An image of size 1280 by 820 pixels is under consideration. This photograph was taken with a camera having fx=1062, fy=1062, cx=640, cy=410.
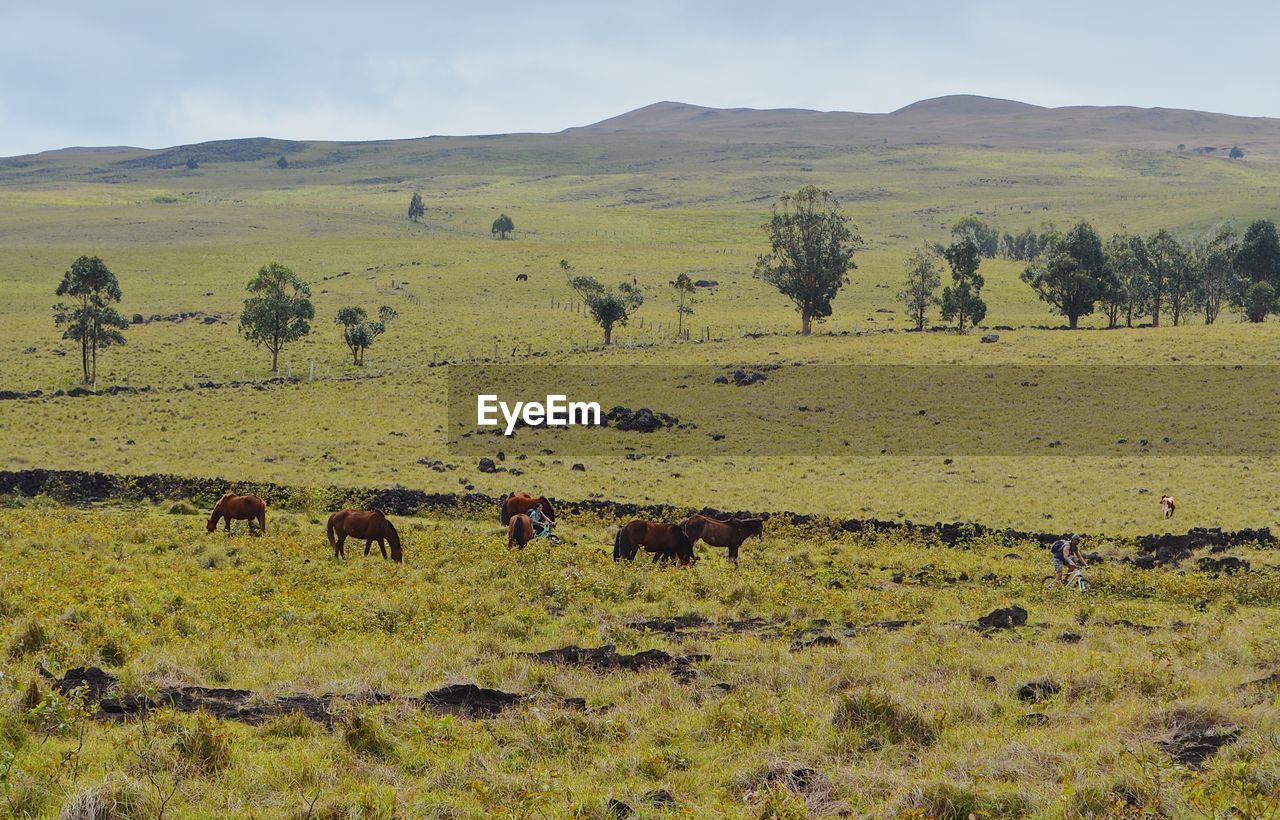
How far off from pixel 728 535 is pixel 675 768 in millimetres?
14916

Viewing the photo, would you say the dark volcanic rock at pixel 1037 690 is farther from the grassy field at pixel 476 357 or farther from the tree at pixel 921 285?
the tree at pixel 921 285

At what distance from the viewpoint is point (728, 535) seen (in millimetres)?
25078

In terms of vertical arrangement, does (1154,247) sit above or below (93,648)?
above

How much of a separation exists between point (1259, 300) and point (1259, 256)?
32.4 ft

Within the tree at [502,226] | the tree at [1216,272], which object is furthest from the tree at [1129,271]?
the tree at [502,226]

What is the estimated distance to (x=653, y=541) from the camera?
23969 mm

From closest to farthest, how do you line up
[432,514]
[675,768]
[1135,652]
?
[675,768]
[1135,652]
[432,514]

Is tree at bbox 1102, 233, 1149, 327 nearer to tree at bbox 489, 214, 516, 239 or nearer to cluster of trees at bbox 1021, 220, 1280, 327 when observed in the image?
cluster of trees at bbox 1021, 220, 1280, 327

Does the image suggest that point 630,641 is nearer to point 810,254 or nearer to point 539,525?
Answer: point 539,525

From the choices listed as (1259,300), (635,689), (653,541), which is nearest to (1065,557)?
(653,541)

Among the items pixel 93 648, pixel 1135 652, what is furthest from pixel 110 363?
pixel 1135 652

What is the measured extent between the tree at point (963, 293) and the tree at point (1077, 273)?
6.47m

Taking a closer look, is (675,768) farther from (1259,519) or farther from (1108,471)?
(1108,471)

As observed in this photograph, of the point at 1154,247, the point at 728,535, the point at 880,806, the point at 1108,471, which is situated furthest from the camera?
the point at 1154,247
